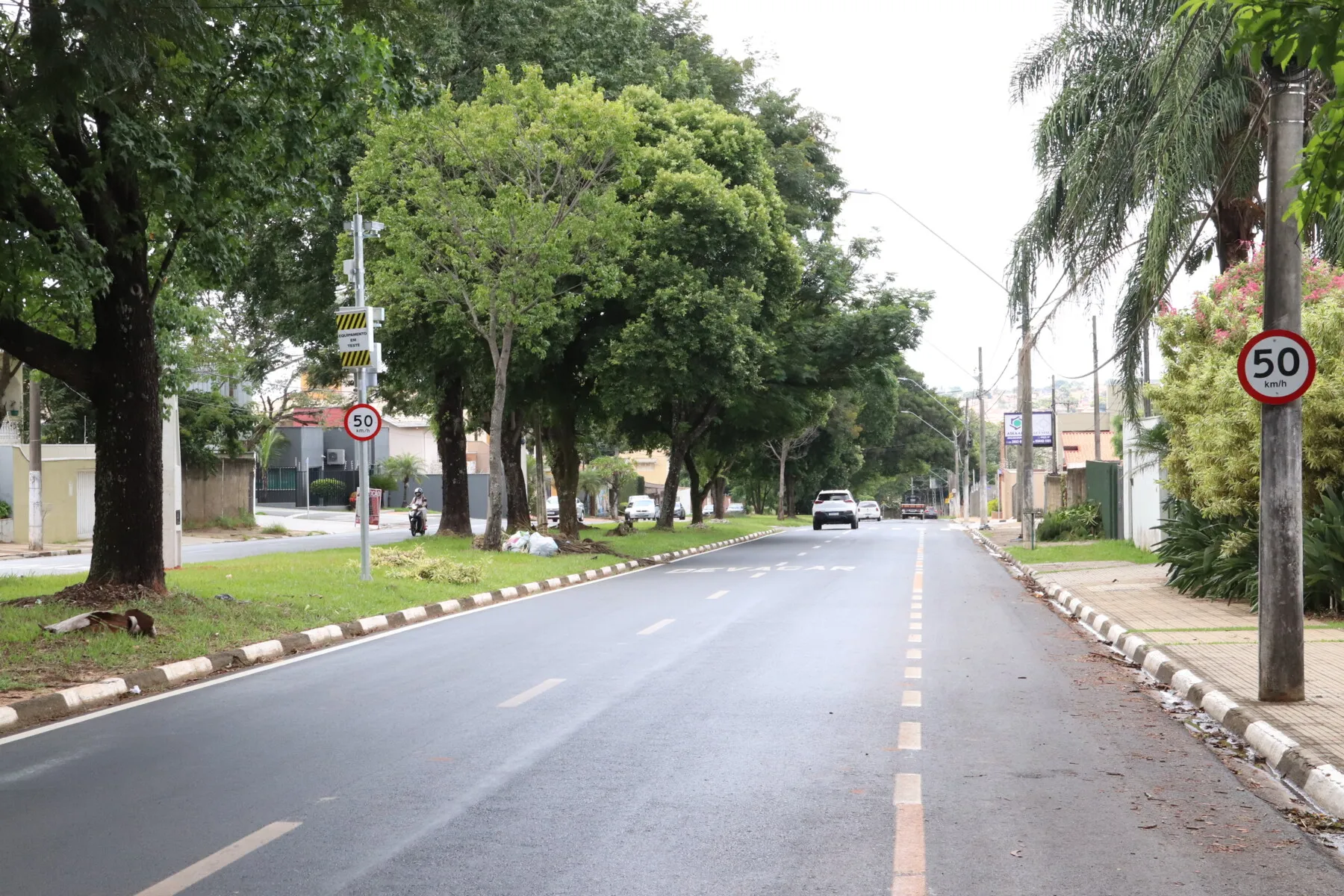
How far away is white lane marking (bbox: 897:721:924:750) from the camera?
763cm

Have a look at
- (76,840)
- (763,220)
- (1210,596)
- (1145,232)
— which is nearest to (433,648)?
(76,840)

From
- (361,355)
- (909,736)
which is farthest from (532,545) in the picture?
(909,736)

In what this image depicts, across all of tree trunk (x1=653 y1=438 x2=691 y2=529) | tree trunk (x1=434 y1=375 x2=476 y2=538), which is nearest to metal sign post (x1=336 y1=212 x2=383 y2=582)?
tree trunk (x1=434 y1=375 x2=476 y2=538)

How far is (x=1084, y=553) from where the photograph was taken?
2762cm

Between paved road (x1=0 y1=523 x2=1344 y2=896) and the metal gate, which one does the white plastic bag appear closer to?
paved road (x1=0 y1=523 x2=1344 y2=896)

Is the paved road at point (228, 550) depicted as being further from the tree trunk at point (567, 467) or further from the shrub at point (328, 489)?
the shrub at point (328, 489)

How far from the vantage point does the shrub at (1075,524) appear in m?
34.3

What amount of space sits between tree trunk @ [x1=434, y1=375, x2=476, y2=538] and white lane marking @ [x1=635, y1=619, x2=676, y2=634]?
17876 mm

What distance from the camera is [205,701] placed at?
9633 mm

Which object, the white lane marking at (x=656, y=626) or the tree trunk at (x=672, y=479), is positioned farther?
the tree trunk at (x=672, y=479)

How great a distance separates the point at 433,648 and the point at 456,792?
637cm

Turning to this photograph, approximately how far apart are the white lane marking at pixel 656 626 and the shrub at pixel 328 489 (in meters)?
60.2

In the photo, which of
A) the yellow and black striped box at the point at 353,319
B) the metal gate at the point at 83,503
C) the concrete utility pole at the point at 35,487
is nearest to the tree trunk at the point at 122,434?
the yellow and black striped box at the point at 353,319

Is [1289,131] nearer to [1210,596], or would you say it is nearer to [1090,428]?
[1210,596]
